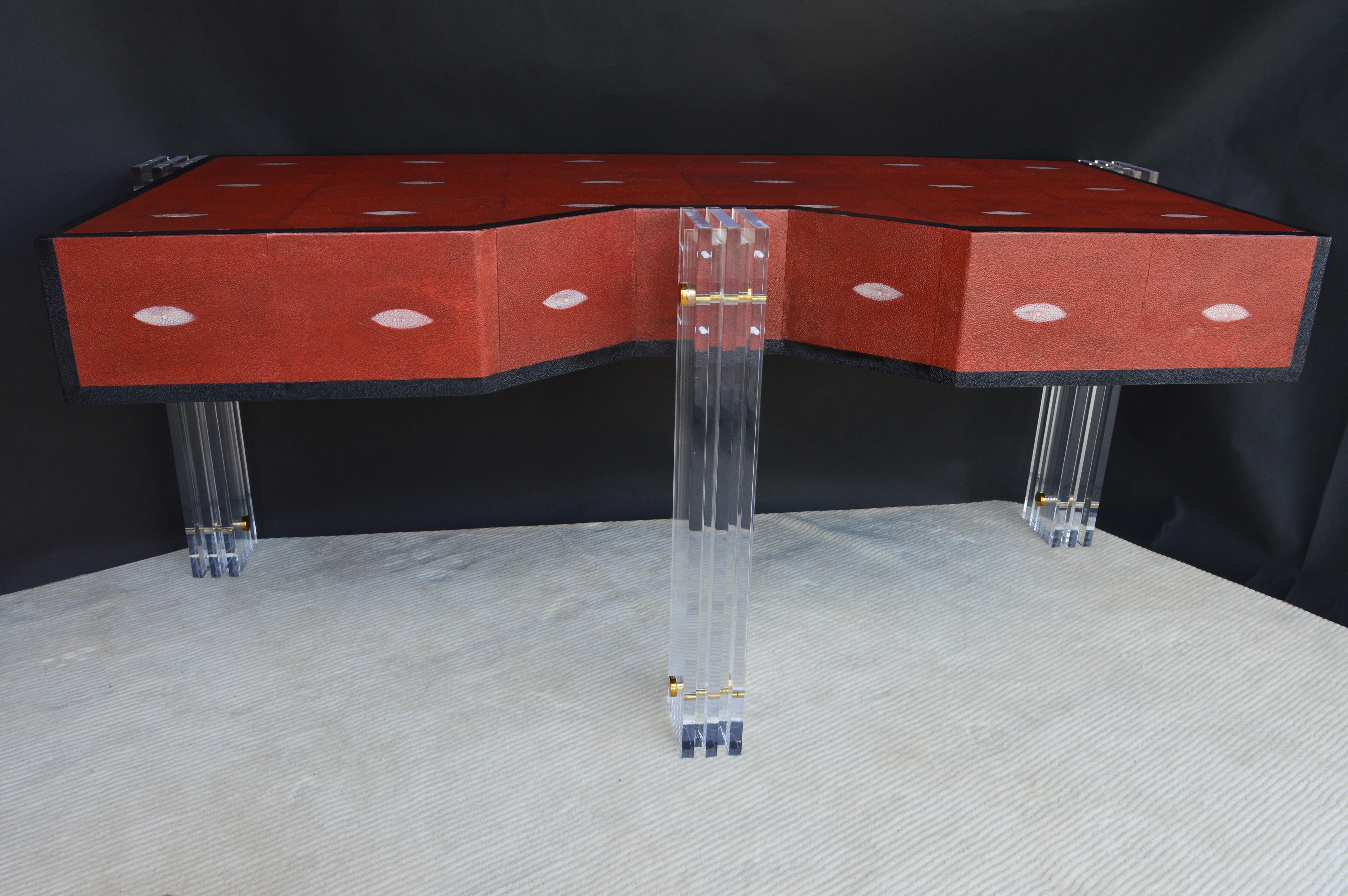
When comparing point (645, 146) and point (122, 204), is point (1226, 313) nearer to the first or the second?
point (645, 146)

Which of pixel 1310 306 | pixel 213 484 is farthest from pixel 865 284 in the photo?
pixel 213 484

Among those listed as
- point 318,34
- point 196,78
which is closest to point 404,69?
point 318,34

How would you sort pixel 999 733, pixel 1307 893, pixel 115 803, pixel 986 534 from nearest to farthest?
pixel 1307 893 < pixel 115 803 < pixel 999 733 < pixel 986 534

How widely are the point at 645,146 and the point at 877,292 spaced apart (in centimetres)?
80

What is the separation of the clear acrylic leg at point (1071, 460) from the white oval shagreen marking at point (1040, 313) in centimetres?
79

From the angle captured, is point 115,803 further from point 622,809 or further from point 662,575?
point 662,575

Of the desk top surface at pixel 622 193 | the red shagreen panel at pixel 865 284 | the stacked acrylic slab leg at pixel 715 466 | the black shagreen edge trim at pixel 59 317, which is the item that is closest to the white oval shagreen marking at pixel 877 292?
the red shagreen panel at pixel 865 284

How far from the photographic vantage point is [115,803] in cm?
153

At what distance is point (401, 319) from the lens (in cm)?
149

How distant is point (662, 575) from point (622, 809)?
0.72 metres

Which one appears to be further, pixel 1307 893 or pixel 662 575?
pixel 662 575

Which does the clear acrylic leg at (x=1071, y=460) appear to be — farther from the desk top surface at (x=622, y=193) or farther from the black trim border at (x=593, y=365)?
the black trim border at (x=593, y=365)

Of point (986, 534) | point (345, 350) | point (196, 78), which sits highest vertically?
point (196, 78)

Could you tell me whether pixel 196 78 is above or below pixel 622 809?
above
